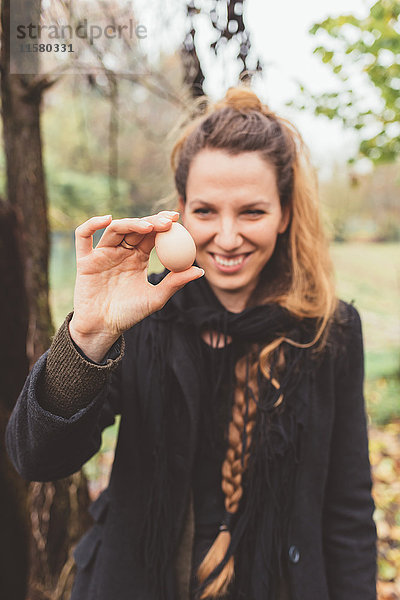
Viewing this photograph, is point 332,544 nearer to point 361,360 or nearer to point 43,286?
point 361,360

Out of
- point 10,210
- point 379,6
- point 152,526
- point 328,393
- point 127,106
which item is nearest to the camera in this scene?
point 152,526

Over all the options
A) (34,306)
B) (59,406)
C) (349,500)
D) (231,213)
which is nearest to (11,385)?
(34,306)

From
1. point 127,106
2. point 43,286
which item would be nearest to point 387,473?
point 43,286

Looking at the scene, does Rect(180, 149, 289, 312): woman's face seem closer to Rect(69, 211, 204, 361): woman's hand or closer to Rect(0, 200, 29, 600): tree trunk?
Rect(69, 211, 204, 361): woman's hand

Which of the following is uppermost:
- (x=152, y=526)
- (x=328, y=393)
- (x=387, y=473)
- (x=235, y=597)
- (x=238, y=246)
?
(x=238, y=246)

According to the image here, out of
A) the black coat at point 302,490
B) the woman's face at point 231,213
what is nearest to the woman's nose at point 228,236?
the woman's face at point 231,213

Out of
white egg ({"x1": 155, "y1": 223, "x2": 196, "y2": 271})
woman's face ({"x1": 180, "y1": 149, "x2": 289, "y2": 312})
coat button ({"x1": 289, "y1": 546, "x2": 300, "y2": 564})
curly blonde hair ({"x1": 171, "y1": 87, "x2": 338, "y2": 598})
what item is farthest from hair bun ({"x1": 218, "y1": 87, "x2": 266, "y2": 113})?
coat button ({"x1": 289, "y1": 546, "x2": 300, "y2": 564})

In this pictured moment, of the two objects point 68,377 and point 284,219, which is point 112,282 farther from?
point 284,219
